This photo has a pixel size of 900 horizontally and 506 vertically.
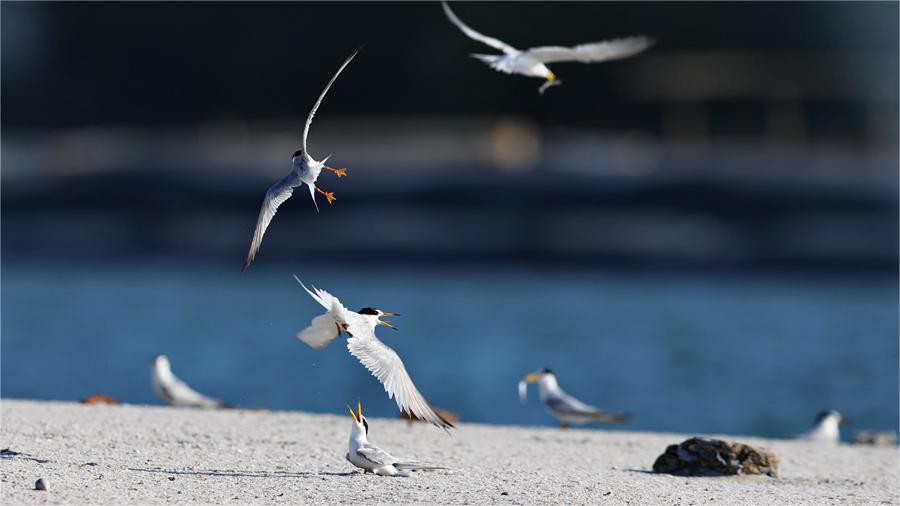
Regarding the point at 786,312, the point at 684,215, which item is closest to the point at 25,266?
the point at 684,215

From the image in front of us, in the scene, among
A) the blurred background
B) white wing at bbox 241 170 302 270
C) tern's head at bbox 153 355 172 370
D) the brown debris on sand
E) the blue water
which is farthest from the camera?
the blurred background

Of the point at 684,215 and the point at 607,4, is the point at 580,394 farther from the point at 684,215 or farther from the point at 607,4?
the point at 607,4

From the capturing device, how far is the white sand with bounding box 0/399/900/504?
26.2 ft

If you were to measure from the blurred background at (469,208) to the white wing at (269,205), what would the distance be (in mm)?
9416

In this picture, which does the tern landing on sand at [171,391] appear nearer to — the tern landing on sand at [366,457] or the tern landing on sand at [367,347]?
the tern landing on sand at [366,457]

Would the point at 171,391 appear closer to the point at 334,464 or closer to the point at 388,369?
the point at 334,464

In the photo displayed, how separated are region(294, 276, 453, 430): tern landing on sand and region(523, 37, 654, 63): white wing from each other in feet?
5.88

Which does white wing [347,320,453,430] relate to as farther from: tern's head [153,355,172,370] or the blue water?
the blue water

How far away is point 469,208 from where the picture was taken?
4856 centimetres

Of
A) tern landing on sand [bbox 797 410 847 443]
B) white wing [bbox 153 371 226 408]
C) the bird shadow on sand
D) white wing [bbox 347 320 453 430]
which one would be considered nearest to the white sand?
the bird shadow on sand

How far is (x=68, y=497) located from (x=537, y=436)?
13.9ft

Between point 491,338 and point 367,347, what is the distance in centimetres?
2035

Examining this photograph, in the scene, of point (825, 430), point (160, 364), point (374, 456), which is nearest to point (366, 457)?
point (374, 456)

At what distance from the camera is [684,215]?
155 feet
